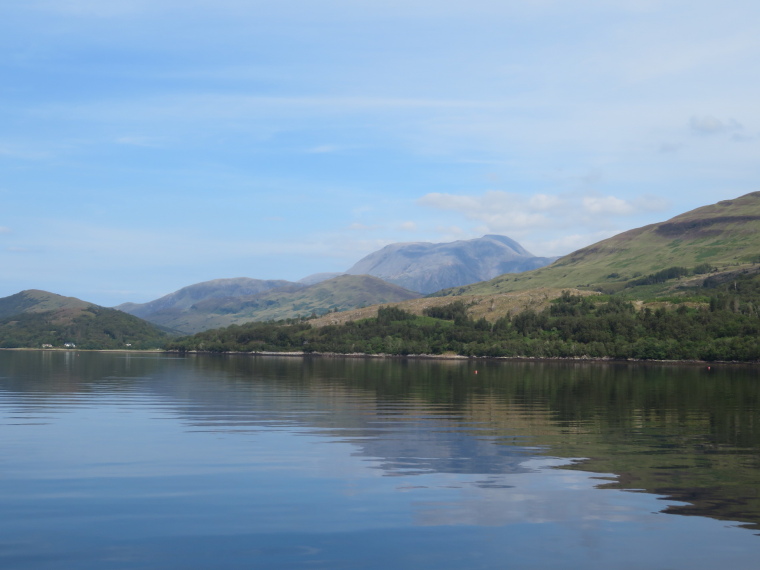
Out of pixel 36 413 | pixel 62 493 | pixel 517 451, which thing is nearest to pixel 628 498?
pixel 517 451

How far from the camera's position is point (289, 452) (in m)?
42.2

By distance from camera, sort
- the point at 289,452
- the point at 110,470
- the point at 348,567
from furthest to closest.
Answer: the point at 289,452 → the point at 110,470 → the point at 348,567

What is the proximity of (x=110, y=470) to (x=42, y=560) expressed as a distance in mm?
15166

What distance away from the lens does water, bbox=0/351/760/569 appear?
75.0 feet

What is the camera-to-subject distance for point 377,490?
31.6 m

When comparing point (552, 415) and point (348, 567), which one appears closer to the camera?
point (348, 567)

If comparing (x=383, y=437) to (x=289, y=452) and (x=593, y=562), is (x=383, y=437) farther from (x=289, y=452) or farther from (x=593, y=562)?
(x=593, y=562)

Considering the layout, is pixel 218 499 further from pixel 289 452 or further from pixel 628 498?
pixel 628 498

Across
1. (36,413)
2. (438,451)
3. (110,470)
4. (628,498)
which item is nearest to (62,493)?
(110,470)

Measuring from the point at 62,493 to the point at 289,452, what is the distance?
46.5 feet

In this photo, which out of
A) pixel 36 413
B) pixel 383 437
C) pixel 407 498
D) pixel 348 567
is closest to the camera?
pixel 348 567

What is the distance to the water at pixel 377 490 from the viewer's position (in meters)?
22.9

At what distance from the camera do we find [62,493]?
31.0 metres

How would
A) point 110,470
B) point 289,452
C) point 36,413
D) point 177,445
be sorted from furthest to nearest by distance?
point 36,413
point 177,445
point 289,452
point 110,470
